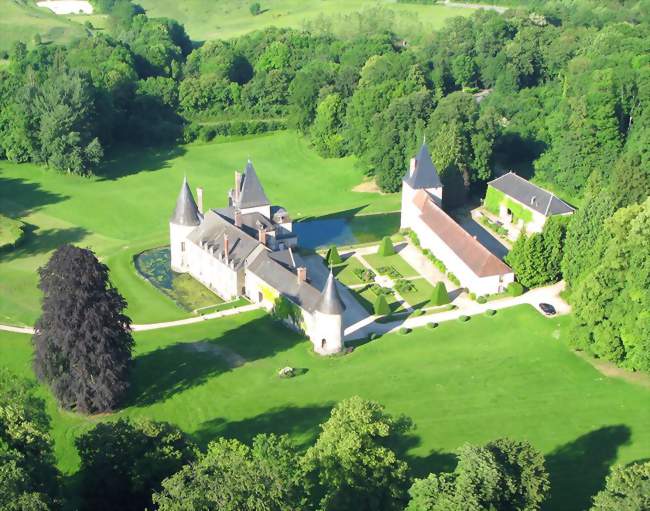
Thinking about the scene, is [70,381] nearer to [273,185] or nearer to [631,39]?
[273,185]

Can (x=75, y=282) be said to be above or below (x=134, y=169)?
above

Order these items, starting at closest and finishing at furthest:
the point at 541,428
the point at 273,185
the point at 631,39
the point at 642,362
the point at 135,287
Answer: the point at 541,428
the point at 642,362
the point at 135,287
the point at 273,185
the point at 631,39

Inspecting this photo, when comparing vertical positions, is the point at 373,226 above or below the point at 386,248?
below

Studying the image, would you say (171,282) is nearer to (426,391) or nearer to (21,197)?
(426,391)

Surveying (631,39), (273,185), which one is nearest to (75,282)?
(273,185)

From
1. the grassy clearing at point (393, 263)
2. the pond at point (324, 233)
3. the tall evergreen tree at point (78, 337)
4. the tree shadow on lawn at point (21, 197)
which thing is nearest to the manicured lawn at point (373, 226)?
the pond at point (324, 233)

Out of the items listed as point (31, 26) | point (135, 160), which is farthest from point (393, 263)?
point (31, 26)

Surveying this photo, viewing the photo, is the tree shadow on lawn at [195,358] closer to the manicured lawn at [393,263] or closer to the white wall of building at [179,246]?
the white wall of building at [179,246]
